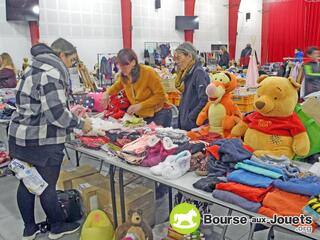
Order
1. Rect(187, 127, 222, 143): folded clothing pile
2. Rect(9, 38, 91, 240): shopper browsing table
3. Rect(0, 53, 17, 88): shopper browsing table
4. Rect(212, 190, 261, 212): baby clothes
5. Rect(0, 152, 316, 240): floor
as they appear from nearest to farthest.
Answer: Rect(212, 190, 261, 212): baby clothes, Rect(9, 38, 91, 240): shopper browsing table, Rect(187, 127, 222, 143): folded clothing pile, Rect(0, 152, 316, 240): floor, Rect(0, 53, 17, 88): shopper browsing table

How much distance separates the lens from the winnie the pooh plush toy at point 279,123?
5.87 feet

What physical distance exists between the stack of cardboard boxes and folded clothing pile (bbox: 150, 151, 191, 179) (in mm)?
759

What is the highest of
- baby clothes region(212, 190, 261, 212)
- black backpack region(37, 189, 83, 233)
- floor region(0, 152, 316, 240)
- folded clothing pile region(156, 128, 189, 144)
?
folded clothing pile region(156, 128, 189, 144)

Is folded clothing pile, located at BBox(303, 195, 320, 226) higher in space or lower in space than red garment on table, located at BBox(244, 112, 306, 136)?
lower

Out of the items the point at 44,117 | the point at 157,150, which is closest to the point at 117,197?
the point at 157,150

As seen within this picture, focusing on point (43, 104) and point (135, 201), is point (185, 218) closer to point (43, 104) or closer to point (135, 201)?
point (135, 201)

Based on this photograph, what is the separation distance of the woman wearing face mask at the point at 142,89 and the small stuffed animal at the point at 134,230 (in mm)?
1047

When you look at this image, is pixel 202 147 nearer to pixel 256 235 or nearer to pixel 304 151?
pixel 304 151

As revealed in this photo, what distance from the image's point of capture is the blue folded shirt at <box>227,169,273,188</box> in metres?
1.44

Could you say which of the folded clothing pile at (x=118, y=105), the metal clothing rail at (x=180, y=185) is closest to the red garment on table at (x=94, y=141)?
the metal clothing rail at (x=180, y=185)

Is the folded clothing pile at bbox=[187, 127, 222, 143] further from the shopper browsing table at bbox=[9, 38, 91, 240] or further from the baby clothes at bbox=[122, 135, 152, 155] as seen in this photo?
the shopper browsing table at bbox=[9, 38, 91, 240]

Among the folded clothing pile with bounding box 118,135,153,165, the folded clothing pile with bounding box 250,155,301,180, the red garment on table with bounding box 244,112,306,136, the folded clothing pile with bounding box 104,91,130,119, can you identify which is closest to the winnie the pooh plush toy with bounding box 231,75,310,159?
the red garment on table with bounding box 244,112,306,136

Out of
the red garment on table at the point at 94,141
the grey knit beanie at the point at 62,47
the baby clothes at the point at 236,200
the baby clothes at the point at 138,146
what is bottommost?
the baby clothes at the point at 236,200

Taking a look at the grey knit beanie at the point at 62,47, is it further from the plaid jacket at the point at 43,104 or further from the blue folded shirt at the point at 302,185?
the blue folded shirt at the point at 302,185
